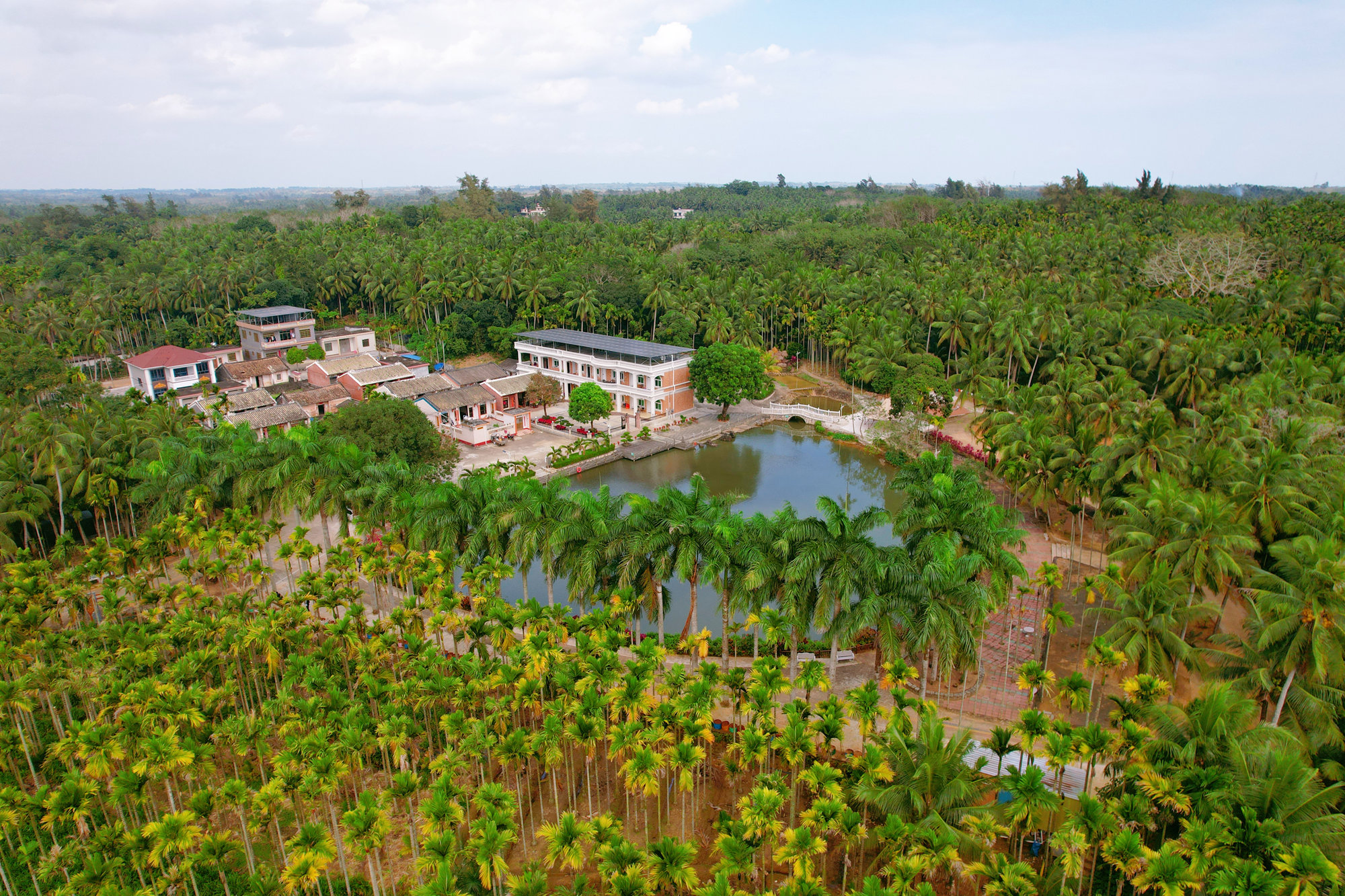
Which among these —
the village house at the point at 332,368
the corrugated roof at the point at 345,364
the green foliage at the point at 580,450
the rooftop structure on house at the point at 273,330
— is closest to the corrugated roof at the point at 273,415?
the village house at the point at 332,368

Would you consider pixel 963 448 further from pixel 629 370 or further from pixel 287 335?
pixel 287 335

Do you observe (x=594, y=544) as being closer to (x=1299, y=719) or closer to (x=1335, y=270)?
(x=1299, y=719)

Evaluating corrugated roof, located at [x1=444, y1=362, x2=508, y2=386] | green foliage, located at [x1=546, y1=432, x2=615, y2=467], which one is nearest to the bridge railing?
green foliage, located at [x1=546, y1=432, x2=615, y2=467]

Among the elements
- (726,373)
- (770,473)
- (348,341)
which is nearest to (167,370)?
(348,341)

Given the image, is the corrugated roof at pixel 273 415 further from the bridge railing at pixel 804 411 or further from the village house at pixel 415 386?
the bridge railing at pixel 804 411

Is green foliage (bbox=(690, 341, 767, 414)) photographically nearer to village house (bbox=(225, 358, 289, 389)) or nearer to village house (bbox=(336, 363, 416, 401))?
village house (bbox=(336, 363, 416, 401))

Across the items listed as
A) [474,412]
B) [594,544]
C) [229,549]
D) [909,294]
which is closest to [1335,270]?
[909,294]
